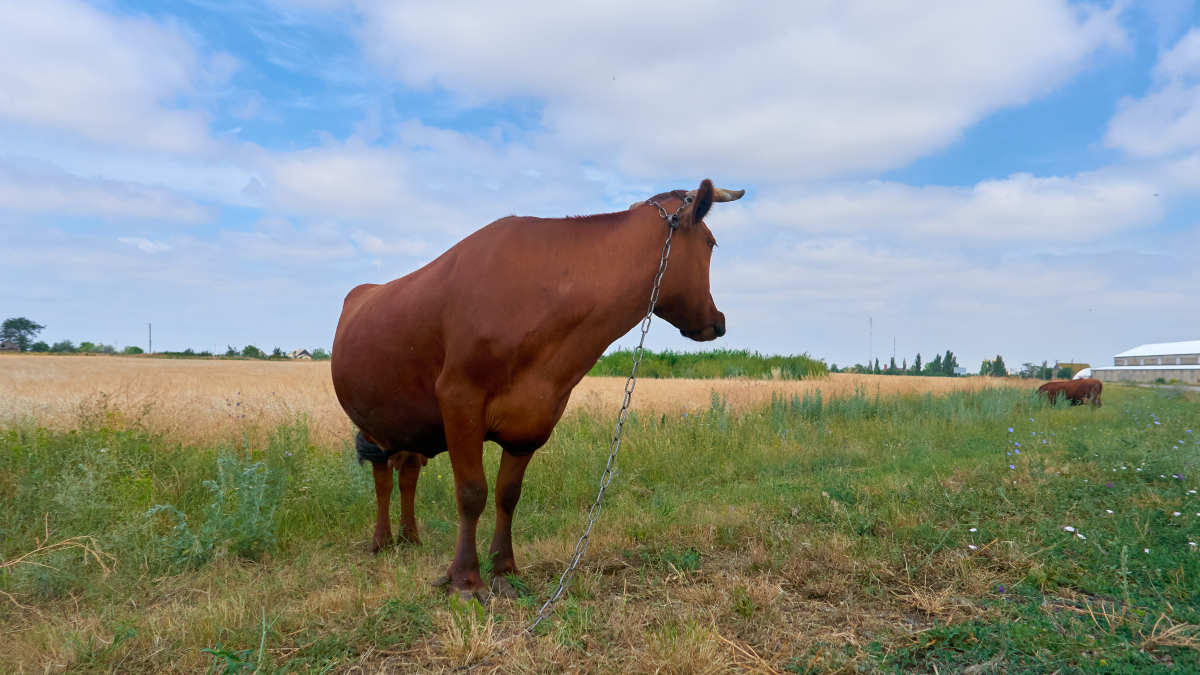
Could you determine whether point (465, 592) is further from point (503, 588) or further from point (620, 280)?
point (620, 280)

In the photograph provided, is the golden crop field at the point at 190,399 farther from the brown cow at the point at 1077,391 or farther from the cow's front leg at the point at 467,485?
the brown cow at the point at 1077,391

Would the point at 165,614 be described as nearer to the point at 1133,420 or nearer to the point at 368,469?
the point at 368,469

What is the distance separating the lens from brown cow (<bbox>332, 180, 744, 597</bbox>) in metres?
3.87

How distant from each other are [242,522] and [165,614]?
5.62ft

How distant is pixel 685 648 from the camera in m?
3.05

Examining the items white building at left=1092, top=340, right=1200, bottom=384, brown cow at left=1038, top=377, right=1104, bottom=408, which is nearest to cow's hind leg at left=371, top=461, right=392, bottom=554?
brown cow at left=1038, top=377, right=1104, bottom=408

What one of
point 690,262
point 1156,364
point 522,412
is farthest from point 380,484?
point 1156,364

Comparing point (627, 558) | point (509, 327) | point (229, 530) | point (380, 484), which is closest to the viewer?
point (509, 327)

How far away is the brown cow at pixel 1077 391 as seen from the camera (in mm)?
17672

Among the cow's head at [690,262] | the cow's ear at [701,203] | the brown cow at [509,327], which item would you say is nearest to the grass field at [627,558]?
the brown cow at [509,327]

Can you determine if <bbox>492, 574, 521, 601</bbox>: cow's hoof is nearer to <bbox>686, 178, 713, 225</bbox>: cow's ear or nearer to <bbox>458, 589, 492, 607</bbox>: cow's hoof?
<bbox>458, 589, 492, 607</bbox>: cow's hoof

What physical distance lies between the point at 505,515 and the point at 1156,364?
82.6 metres

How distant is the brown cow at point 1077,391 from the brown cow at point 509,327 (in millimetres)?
17512

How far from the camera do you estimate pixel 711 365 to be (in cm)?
2662
